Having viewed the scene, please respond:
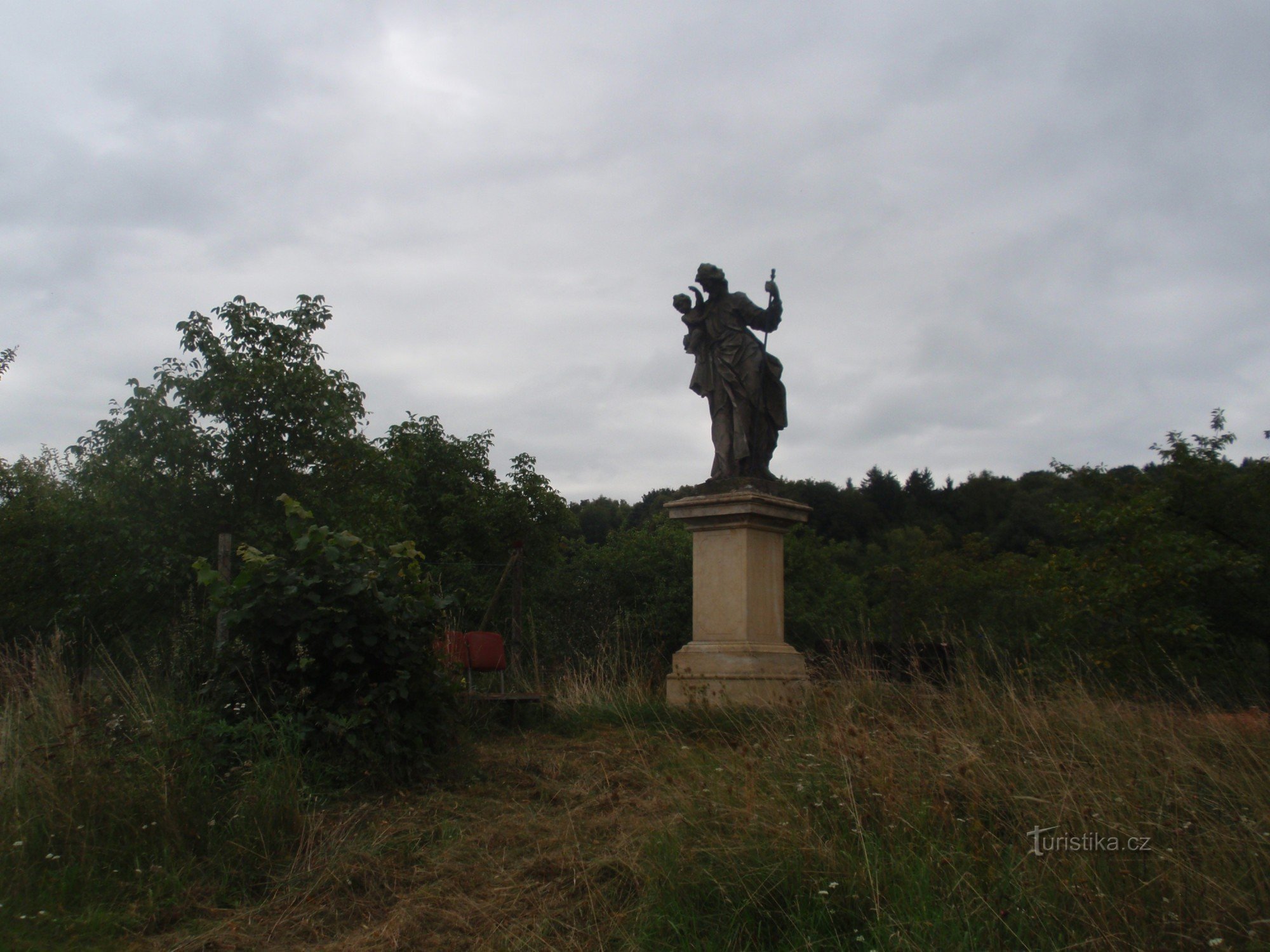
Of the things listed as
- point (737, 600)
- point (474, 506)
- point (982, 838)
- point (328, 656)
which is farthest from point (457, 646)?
point (474, 506)

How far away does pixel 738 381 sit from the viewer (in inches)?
364

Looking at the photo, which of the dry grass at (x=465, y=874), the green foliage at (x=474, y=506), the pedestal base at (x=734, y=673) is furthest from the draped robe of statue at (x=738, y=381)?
the green foliage at (x=474, y=506)

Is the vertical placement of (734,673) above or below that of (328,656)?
below

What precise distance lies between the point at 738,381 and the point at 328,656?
490cm

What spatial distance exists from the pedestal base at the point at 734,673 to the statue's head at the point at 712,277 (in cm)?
329

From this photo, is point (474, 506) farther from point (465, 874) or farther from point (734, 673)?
point (465, 874)

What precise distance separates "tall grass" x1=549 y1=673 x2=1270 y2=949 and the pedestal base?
292 centimetres

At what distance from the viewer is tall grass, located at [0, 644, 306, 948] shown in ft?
13.1

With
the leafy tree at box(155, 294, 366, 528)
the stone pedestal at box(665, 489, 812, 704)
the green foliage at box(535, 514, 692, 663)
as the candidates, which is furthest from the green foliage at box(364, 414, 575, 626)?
the stone pedestal at box(665, 489, 812, 704)

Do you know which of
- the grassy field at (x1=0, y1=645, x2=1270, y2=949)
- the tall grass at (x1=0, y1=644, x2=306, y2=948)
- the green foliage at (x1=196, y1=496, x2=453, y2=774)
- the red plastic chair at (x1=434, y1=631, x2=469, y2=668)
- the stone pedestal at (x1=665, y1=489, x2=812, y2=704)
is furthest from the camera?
the stone pedestal at (x1=665, y1=489, x2=812, y2=704)

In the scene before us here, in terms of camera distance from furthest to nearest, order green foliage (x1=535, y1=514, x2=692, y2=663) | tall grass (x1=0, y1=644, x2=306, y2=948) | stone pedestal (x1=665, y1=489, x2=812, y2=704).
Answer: green foliage (x1=535, y1=514, x2=692, y2=663) → stone pedestal (x1=665, y1=489, x2=812, y2=704) → tall grass (x1=0, y1=644, x2=306, y2=948)

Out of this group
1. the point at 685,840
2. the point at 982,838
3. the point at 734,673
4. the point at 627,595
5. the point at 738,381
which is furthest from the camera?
the point at 627,595

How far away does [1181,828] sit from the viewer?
3297 millimetres

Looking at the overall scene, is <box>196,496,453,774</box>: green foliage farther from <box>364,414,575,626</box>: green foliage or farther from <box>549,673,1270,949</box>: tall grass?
<box>364,414,575,626</box>: green foliage
